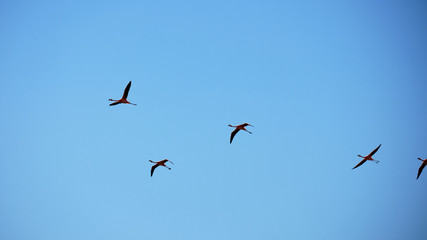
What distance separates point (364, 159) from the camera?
1416 inches

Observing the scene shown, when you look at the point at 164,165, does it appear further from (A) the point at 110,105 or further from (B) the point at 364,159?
(B) the point at 364,159

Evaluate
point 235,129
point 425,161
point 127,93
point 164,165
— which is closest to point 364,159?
point 425,161

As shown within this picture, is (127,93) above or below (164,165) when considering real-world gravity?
above

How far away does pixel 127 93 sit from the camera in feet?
100

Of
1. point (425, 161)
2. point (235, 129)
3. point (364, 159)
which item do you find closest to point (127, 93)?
point (235, 129)

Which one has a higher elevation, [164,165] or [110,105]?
[110,105]

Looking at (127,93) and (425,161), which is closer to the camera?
(127,93)

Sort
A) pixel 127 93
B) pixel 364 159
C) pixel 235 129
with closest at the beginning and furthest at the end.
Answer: pixel 127 93
pixel 235 129
pixel 364 159

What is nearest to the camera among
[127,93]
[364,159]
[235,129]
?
[127,93]

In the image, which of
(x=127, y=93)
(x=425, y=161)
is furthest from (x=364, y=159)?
(x=127, y=93)

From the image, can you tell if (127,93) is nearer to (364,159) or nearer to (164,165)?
(164,165)

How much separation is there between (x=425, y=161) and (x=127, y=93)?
3031 cm

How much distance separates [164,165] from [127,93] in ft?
26.8

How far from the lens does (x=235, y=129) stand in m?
32.7
